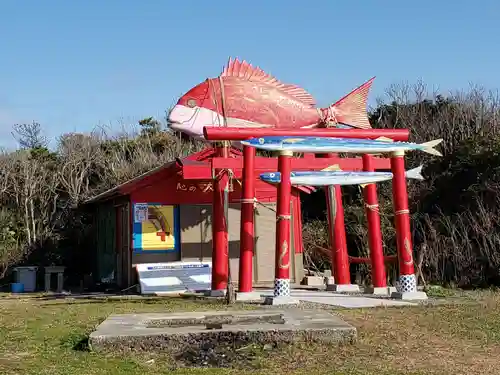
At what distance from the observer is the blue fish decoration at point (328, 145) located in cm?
1169

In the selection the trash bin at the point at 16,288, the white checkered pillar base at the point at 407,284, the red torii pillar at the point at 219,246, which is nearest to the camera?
the white checkered pillar base at the point at 407,284

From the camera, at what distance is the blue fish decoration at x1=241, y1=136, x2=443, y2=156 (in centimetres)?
1169

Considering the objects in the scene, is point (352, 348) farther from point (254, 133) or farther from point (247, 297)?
point (254, 133)

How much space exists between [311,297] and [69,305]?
4559 millimetres

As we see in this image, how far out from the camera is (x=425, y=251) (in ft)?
51.7

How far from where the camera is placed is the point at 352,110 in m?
13.7

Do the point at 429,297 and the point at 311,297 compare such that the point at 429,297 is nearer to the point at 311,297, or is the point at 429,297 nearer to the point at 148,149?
the point at 311,297

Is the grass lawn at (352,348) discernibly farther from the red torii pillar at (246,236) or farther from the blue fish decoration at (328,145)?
the blue fish decoration at (328,145)

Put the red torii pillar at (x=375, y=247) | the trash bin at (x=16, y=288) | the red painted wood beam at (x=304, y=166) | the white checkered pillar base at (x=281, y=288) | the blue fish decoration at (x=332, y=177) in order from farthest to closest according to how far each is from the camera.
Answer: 1. the trash bin at (x=16, y=288)
2. the red painted wood beam at (x=304, y=166)
3. the red torii pillar at (x=375, y=247)
4. the blue fish decoration at (x=332, y=177)
5. the white checkered pillar base at (x=281, y=288)

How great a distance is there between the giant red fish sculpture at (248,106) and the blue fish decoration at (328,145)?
4.40ft

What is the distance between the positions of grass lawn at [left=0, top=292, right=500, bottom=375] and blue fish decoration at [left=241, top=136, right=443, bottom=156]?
3038 mm

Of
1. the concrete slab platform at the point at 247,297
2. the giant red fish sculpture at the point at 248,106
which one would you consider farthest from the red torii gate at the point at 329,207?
the giant red fish sculpture at the point at 248,106

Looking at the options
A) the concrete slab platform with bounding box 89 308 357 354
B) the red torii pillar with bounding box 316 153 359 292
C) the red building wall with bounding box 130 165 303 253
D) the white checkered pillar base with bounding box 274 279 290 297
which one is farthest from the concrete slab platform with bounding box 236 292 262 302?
the red building wall with bounding box 130 165 303 253

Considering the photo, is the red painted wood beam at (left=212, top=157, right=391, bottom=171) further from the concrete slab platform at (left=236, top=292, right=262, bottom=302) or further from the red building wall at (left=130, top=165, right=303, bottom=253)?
the concrete slab platform at (left=236, top=292, right=262, bottom=302)
